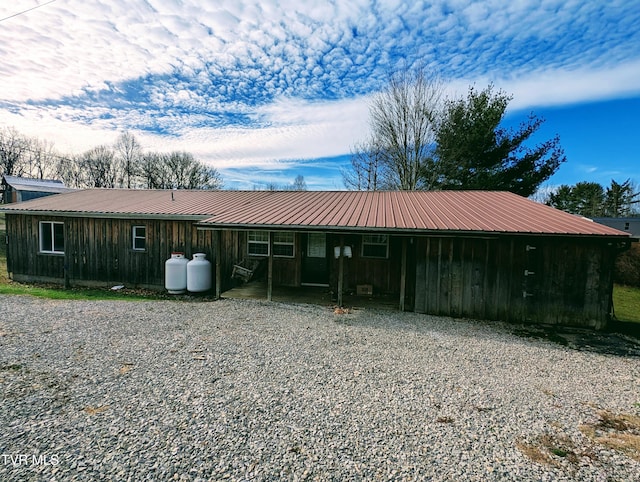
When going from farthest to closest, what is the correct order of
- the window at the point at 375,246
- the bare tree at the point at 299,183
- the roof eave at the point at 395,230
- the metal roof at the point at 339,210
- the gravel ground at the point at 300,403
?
the bare tree at the point at 299,183 < the window at the point at 375,246 < the metal roof at the point at 339,210 < the roof eave at the point at 395,230 < the gravel ground at the point at 300,403

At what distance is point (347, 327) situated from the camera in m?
7.05

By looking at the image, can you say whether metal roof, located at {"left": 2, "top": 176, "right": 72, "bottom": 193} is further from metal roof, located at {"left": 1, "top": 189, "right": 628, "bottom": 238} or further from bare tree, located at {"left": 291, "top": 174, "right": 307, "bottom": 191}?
bare tree, located at {"left": 291, "top": 174, "right": 307, "bottom": 191}

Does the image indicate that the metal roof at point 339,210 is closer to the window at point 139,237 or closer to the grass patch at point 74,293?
the window at point 139,237

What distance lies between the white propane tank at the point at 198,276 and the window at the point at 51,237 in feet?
17.8

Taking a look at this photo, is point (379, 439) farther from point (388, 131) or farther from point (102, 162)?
point (102, 162)

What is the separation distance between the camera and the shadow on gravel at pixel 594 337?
6392 mm

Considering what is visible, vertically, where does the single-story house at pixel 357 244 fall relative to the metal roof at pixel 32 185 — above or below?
below

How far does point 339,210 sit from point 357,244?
4.00ft

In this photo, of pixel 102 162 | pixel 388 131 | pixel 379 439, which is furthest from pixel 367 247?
pixel 102 162

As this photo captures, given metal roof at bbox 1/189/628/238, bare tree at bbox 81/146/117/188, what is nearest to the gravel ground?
metal roof at bbox 1/189/628/238

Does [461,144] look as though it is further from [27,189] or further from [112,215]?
[27,189]

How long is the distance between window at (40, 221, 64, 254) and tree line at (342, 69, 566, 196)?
1758cm

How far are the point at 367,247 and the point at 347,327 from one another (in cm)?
374

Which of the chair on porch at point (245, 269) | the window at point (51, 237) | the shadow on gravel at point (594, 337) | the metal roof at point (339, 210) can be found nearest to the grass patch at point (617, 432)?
the shadow on gravel at point (594, 337)
